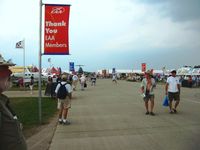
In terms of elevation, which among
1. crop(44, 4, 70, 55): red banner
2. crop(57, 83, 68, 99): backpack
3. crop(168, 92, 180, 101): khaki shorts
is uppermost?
crop(44, 4, 70, 55): red banner

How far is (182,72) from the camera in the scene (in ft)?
204

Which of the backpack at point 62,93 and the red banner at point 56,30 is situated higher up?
the red banner at point 56,30

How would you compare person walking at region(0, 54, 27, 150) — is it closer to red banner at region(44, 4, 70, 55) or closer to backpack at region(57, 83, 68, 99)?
backpack at region(57, 83, 68, 99)

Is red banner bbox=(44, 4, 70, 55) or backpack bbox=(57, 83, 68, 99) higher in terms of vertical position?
red banner bbox=(44, 4, 70, 55)

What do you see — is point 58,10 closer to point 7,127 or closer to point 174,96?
point 174,96

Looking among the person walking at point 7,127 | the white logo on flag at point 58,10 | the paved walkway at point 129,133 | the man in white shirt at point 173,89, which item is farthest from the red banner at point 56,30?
the person walking at point 7,127

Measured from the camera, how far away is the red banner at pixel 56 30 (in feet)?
40.4

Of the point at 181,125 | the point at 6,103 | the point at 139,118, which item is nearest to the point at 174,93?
Answer: the point at 139,118

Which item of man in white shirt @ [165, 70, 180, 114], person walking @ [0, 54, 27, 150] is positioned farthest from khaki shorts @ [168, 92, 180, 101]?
person walking @ [0, 54, 27, 150]

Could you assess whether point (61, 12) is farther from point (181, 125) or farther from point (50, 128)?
point (181, 125)

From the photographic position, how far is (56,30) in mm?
12492

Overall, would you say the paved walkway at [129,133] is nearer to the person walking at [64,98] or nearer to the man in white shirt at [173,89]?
the person walking at [64,98]

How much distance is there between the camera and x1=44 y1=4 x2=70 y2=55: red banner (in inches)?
485

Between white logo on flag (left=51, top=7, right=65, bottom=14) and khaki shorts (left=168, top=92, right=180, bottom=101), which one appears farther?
khaki shorts (left=168, top=92, right=180, bottom=101)
